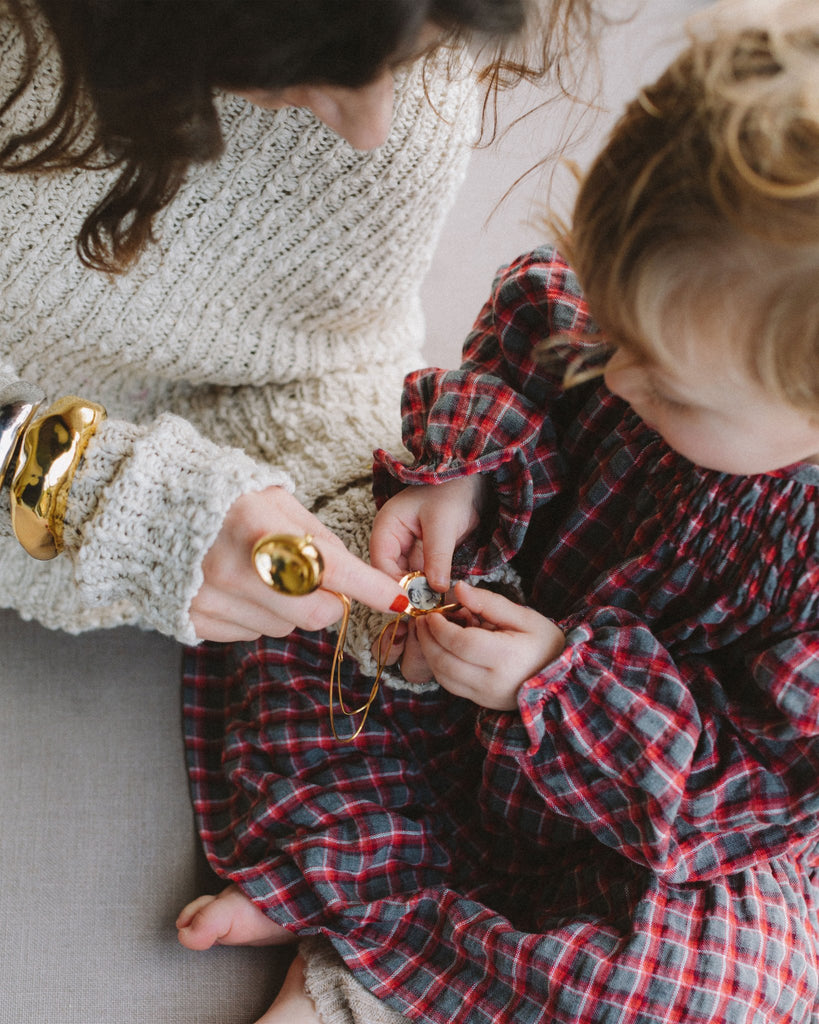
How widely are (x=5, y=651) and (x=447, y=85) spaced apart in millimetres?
638

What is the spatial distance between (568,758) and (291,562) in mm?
268

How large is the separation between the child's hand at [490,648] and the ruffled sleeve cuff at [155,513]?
0.54 ft

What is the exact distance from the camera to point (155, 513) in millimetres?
644

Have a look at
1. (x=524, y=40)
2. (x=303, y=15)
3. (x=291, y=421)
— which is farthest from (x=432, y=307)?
(x=303, y=15)

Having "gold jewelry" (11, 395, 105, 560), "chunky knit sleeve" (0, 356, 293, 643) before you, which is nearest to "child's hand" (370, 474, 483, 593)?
"chunky knit sleeve" (0, 356, 293, 643)

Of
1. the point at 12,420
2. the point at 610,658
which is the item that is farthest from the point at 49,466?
the point at 610,658

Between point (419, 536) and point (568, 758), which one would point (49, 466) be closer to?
point (419, 536)

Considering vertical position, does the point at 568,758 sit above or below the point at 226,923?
above

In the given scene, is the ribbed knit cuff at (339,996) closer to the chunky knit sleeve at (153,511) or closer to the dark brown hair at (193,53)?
the chunky knit sleeve at (153,511)

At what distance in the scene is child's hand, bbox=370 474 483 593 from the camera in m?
0.75

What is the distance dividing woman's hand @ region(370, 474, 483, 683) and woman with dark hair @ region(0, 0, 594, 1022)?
0.04 metres

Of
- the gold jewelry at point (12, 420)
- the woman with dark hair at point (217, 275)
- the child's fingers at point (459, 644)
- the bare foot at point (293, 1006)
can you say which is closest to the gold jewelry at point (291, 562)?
the woman with dark hair at point (217, 275)

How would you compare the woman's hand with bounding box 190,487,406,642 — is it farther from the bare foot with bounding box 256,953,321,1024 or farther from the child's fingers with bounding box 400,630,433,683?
the bare foot with bounding box 256,953,321,1024

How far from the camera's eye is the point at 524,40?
567mm
